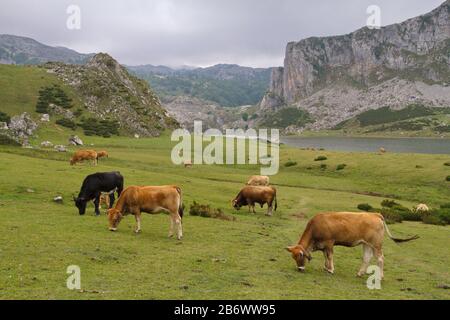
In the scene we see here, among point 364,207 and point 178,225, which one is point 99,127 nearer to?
point 364,207

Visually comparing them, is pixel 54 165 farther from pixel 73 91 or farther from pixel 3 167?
pixel 73 91

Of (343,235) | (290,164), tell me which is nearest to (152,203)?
(343,235)

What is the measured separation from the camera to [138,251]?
17.2 metres

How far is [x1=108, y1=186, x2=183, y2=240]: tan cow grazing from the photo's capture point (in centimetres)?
2031

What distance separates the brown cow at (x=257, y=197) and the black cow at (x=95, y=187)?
396 inches

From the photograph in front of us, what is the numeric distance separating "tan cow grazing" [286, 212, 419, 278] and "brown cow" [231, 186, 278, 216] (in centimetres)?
1563

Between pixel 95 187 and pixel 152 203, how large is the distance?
6684 millimetres

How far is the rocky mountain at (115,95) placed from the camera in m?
131

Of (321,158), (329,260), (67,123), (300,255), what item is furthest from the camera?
(67,123)

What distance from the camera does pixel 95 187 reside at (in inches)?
1006

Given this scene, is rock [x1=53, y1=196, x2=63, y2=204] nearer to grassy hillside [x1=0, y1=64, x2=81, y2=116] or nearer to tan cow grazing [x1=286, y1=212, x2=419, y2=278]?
tan cow grazing [x1=286, y1=212, x2=419, y2=278]

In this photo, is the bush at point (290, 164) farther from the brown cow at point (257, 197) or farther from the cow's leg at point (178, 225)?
the cow's leg at point (178, 225)

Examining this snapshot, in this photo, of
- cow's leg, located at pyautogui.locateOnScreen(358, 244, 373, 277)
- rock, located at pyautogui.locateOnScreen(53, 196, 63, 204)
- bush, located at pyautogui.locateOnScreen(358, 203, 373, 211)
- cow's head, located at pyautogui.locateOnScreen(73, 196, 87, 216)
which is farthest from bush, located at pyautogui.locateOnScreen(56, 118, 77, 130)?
cow's leg, located at pyautogui.locateOnScreen(358, 244, 373, 277)
